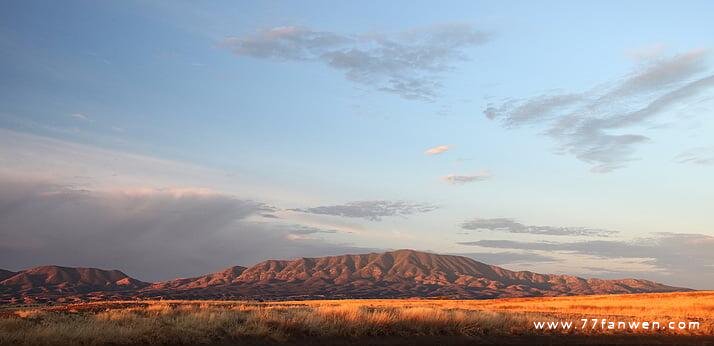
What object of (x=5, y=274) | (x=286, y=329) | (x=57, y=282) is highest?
(x=286, y=329)

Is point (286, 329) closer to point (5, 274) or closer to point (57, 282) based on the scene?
point (57, 282)

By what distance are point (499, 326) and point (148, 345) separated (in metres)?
14.2

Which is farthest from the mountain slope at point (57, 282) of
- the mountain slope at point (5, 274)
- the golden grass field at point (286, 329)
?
the golden grass field at point (286, 329)

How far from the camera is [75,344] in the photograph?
14992 millimetres

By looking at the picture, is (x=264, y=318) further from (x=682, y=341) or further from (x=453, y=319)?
(x=682, y=341)

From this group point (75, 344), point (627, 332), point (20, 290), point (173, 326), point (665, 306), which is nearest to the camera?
point (75, 344)

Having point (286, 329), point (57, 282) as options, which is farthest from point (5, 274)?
point (286, 329)

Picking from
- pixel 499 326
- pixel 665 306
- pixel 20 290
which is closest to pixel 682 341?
pixel 499 326

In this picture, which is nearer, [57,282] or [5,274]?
[57,282]

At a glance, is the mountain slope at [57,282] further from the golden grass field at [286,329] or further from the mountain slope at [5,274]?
the golden grass field at [286,329]

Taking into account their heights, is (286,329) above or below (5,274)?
above

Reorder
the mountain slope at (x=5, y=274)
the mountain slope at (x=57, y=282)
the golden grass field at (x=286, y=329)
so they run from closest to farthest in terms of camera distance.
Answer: the golden grass field at (x=286, y=329) → the mountain slope at (x=57, y=282) → the mountain slope at (x=5, y=274)

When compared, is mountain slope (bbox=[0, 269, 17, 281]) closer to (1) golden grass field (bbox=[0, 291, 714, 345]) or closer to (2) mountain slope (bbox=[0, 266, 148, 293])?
(2) mountain slope (bbox=[0, 266, 148, 293])

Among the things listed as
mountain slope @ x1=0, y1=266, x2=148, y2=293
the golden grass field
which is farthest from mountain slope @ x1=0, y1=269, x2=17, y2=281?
the golden grass field
